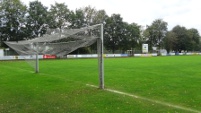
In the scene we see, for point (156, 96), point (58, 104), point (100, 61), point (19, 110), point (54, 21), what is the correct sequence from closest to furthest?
1. point (19, 110)
2. point (58, 104)
3. point (156, 96)
4. point (100, 61)
5. point (54, 21)

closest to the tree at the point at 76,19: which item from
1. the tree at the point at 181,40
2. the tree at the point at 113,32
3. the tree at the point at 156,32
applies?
the tree at the point at 113,32

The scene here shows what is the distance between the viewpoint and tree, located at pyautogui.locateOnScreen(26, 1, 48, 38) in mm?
61188

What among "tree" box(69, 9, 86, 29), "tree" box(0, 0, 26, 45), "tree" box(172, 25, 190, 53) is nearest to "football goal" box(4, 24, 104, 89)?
"tree" box(0, 0, 26, 45)

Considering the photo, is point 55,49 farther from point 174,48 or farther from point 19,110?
point 174,48

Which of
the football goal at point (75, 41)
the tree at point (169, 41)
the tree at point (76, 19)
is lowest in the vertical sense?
the football goal at point (75, 41)

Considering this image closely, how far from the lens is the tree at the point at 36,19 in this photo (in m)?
61.2

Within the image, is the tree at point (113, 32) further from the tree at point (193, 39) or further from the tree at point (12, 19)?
the tree at point (193, 39)

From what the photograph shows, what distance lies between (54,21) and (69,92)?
55104 mm

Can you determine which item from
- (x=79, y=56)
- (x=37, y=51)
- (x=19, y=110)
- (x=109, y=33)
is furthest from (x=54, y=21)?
(x=19, y=110)

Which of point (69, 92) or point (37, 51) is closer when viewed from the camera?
point (69, 92)

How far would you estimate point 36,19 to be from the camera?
61438mm

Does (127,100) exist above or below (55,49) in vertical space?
below

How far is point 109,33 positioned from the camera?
257 ft

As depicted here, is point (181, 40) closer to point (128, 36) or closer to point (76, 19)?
point (128, 36)
